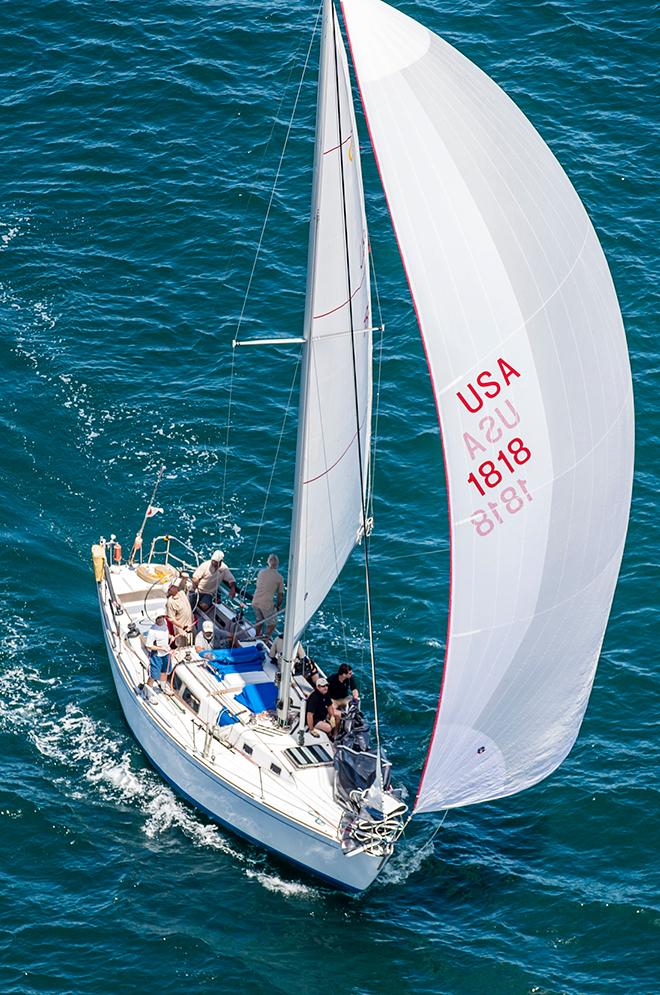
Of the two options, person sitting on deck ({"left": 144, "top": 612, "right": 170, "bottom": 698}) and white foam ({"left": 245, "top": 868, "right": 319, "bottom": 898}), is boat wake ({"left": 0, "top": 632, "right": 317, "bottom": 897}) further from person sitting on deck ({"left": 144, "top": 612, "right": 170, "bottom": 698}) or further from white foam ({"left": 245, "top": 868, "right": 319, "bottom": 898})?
person sitting on deck ({"left": 144, "top": 612, "right": 170, "bottom": 698})

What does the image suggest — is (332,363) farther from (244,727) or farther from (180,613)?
(244,727)

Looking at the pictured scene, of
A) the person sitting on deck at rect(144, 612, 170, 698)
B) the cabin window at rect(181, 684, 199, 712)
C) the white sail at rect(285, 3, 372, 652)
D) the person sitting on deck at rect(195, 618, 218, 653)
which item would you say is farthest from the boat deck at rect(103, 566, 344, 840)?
the white sail at rect(285, 3, 372, 652)

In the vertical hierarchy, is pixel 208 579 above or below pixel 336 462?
below

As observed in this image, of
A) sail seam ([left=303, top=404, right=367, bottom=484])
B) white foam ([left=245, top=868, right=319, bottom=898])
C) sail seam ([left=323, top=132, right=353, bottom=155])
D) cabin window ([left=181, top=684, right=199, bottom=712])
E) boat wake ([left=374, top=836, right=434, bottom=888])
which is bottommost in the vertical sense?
boat wake ([left=374, top=836, right=434, bottom=888])

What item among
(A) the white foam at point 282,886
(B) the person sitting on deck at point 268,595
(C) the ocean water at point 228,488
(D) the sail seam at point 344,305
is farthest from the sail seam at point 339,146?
(A) the white foam at point 282,886

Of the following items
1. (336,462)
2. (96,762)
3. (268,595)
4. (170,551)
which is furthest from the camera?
(170,551)

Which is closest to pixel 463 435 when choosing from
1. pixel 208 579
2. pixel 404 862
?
pixel 404 862

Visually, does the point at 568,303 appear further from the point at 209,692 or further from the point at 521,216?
the point at 209,692
